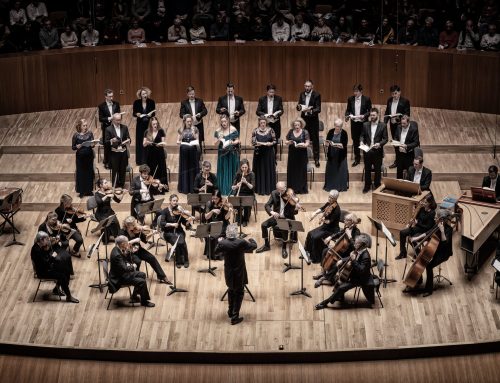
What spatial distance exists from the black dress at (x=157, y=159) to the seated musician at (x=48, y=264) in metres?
2.40

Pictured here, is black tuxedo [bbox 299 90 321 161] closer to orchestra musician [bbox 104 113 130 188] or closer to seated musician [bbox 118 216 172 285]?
orchestra musician [bbox 104 113 130 188]

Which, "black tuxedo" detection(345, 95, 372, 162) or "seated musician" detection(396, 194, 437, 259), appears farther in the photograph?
"black tuxedo" detection(345, 95, 372, 162)

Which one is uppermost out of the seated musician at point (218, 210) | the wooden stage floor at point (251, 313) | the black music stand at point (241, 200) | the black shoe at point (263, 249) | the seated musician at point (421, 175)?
the seated musician at point (421, 175)

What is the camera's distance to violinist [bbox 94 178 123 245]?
12.9 meters

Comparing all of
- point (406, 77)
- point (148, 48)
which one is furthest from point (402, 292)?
point (148, 48)

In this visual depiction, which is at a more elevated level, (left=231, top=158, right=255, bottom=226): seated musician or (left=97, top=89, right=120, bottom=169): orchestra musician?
(left=97, top=89, right=120, bottom=169): orchestra musician

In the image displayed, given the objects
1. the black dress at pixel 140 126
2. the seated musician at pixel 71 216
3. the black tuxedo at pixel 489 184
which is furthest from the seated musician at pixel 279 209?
the black dress at pixel 140 126

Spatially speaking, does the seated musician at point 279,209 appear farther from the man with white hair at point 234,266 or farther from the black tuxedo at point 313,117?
the black tuxedo at point 313,117

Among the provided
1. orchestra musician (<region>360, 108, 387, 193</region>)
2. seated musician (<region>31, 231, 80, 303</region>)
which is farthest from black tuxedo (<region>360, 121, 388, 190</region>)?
seated musician (<region>31, 231, 80, 303</region>)

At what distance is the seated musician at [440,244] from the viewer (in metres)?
11.8

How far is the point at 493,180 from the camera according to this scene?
42.9 ft

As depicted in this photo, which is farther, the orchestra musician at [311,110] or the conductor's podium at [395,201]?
the orchestra musician at [311,110]

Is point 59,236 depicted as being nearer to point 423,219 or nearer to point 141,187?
point 141,187

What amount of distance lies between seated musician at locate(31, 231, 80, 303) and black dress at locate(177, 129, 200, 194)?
259 centimetres
